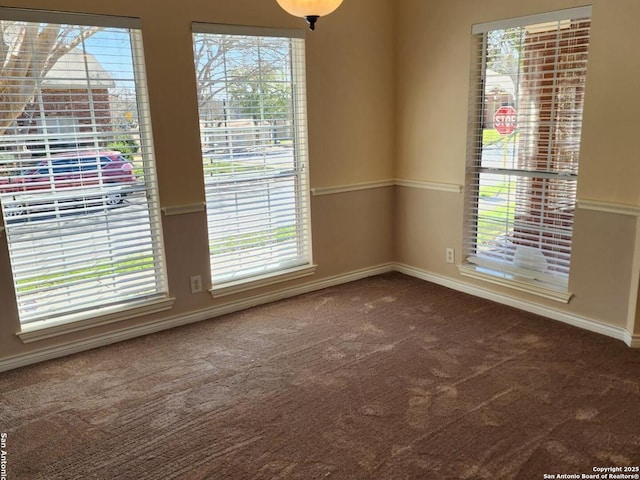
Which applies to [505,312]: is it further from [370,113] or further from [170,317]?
[170,317]

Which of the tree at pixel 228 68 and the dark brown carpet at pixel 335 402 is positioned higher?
the tree at pixel 228 68

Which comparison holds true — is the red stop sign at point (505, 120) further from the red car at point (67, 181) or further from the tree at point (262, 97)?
the red car at point (67, 181)

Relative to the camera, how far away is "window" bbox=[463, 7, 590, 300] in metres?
3.43

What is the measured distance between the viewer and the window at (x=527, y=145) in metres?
3.43

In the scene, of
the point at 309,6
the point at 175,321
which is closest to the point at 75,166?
the point at 175,321

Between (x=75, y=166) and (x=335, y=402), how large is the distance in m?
2.08

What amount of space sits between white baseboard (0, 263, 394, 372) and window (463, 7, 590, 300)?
3.69 feet

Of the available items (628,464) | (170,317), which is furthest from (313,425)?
(170,317)

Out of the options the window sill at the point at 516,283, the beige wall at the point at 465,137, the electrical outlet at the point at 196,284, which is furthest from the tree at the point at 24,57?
the window sill at the point at 516,283

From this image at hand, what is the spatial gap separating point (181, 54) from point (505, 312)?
9.36 feet

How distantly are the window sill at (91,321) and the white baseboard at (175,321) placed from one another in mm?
86

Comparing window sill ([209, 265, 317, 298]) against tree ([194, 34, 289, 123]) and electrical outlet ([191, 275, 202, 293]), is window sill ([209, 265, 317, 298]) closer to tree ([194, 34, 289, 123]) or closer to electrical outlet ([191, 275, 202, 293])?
electrical outlet ([191, 275, 202, 293])

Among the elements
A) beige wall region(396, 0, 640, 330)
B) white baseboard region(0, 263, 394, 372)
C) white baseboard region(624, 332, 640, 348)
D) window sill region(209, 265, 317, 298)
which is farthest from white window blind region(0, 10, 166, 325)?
white baseboard region(624, 332, 640, 348)

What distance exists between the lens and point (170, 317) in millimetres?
3707
